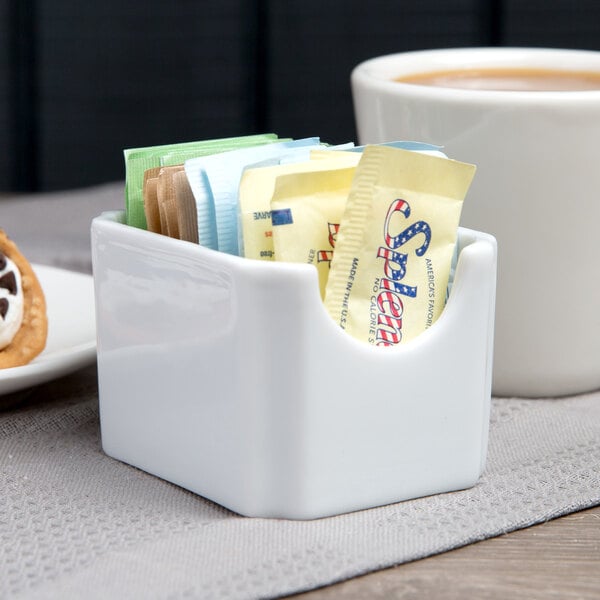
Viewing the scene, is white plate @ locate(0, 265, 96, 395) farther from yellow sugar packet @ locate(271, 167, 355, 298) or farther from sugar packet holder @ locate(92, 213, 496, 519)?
yellow sugar packet @ locate(271, 167, 355, 298)

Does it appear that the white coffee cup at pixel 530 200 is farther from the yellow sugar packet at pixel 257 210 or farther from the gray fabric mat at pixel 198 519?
the yellow sugar packet at pixel 257 210

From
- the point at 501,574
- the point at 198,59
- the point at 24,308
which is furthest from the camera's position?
the point at 198,59

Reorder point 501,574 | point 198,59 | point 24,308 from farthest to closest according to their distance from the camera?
1. point 198,59
2. point 24,308
3. point 501,574

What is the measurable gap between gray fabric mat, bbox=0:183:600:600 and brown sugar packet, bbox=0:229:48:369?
0.03 meters

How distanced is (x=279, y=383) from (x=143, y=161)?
5.5 inches

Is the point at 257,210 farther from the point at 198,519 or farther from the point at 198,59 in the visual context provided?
the point at 198,59

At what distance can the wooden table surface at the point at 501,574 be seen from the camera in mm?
450

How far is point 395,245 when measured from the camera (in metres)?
0.52

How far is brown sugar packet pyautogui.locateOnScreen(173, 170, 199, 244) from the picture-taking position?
1.72 feet

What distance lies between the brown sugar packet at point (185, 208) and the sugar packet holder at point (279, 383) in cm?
1

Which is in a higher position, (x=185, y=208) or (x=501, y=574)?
(x=185, y=208)

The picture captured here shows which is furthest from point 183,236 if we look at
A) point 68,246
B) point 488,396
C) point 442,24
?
point 442,24

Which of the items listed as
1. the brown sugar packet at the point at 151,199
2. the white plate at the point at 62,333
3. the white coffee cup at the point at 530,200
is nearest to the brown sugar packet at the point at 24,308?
the white plate at the point at 62,333

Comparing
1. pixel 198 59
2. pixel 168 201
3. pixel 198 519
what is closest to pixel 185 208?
pixel 168 201
